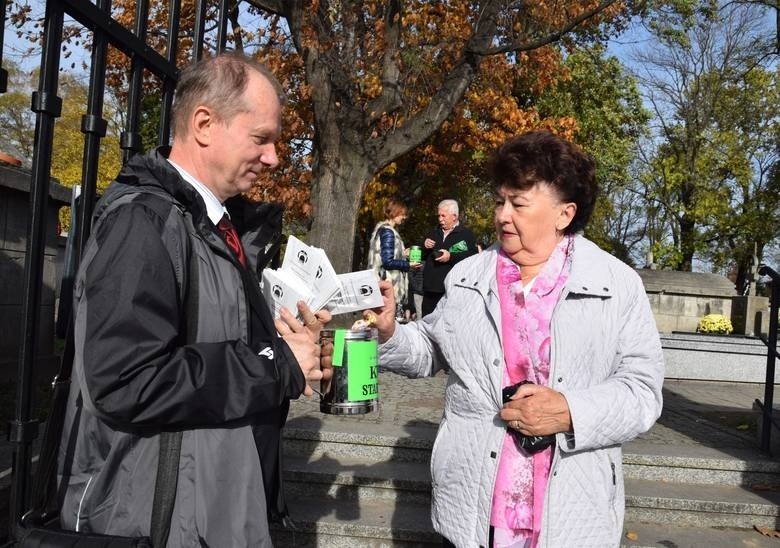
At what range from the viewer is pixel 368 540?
13.4 feet

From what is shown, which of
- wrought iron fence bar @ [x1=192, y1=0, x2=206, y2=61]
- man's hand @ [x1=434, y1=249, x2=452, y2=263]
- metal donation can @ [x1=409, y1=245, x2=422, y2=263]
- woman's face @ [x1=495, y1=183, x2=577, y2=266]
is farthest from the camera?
metal donation can @ [x1=409, y1=245, x2=422, y2=263]

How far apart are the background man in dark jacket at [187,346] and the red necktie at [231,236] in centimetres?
2

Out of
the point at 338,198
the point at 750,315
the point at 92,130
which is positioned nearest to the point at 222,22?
the point at 92,130

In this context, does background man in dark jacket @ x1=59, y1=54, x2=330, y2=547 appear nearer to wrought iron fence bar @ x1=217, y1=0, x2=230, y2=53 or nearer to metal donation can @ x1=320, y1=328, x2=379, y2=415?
metal donation can @ x1=320, y1=328, x2=379, y2=415

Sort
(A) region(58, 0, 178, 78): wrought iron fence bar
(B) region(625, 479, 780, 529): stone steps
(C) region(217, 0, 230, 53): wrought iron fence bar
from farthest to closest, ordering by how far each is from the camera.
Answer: (B) region(625, 479, 780, 529): stone steps < (C) region(217, 0, 230, 53): wrought iron fence bar < (A) region(58, 0, 178, 78): wrought iron fence bar

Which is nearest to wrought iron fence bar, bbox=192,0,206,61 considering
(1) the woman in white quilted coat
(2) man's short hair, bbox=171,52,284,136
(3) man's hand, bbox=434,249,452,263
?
(2) man's short hair, bbox=171,52,284,136

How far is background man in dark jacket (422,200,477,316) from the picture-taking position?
8.02 metres

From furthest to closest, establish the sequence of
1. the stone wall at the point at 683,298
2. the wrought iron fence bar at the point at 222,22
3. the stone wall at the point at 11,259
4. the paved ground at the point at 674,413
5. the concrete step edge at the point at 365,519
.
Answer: the stone wall at the point at 683,298
the stone wall at the point at 11,259
the paved ground at the point at 674,413
the concrete step edge at the point at 365,519
the wrought iron fence bar at the point at 222,22

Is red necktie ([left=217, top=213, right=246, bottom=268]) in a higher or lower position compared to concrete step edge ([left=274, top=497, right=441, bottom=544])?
higher

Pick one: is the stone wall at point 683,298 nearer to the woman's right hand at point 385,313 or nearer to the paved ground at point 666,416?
the paved ground at point 666,416

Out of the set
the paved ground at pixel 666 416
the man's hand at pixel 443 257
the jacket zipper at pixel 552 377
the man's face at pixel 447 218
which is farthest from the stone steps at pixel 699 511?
the man's face at pixel 447 218

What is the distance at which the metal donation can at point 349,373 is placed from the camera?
215 centimetres

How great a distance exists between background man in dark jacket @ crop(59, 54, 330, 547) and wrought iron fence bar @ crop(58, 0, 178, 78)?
2.24ft

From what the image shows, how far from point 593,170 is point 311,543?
2.80m
